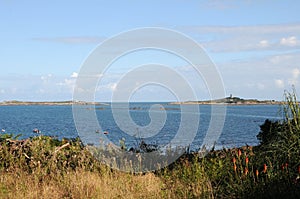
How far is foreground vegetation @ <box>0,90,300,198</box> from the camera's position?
763 centimetres

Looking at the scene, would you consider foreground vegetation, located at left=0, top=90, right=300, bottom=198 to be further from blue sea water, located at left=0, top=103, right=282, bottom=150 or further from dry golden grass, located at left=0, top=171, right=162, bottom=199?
blue sea water, located at left=0, top=103, right=282, bottom=150

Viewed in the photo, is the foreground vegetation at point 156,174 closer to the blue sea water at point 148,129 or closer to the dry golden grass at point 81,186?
the dry golden grass at point 81,186

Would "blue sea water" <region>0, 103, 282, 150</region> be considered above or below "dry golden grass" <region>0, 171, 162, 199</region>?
below

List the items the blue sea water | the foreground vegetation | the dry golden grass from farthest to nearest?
the blue sea water
the dry golden grass
the foreground vegetation

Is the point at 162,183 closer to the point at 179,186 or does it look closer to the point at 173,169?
the point at 179,186

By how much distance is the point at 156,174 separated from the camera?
10102mm

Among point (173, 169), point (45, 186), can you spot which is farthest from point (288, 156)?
point (45, 186)

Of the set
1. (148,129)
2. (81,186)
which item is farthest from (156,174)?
(148,129)

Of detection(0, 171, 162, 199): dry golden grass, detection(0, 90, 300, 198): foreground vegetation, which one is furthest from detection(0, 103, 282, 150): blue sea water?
detection(0, 171, 162, 199): dry golden grass

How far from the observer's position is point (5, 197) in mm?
7742

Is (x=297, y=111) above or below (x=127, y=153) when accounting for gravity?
above

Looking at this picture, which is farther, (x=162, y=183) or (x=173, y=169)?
(x=173, y=169)

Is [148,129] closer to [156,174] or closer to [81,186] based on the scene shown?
[156,174]

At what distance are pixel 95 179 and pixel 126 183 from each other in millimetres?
580
